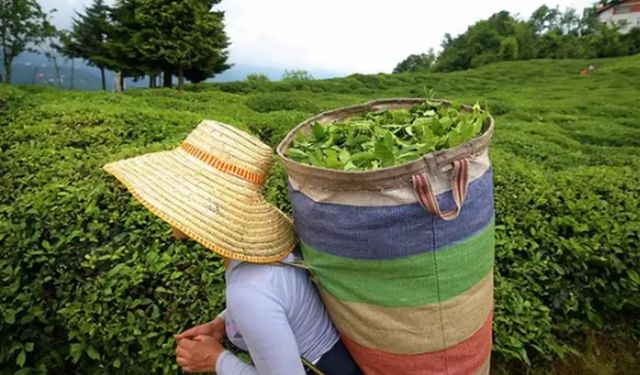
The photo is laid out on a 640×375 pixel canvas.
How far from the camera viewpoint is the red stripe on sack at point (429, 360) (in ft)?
A: 4.46

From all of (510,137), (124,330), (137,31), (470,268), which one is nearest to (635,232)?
(470,268)

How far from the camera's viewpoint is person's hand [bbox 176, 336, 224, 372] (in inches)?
60.8

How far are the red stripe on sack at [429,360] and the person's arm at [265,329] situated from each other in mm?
205

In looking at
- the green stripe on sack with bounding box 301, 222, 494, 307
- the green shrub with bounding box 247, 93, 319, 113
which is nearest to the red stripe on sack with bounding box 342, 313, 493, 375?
the green stripe on sack with bounding box 301, 222, 494, 307

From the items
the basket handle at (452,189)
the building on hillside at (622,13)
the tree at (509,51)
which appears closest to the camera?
the basket handle at (452,189)

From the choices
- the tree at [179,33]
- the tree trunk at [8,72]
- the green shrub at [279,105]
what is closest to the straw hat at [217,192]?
the green shrub at [279,105]

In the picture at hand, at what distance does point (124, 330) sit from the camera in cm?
226

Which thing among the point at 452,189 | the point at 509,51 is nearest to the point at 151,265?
the point at 452,189

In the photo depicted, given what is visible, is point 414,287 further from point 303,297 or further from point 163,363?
point 163,363

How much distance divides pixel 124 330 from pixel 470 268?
62.7 inches

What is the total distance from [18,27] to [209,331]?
32.5m

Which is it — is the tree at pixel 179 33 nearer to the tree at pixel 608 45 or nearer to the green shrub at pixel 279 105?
the green shrub at pixel 279 105

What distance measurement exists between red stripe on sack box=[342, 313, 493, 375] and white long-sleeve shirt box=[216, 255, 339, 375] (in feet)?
0.33

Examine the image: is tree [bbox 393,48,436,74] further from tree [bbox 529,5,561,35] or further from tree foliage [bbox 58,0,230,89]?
tree foliage [bbox 58,0,230,89]
